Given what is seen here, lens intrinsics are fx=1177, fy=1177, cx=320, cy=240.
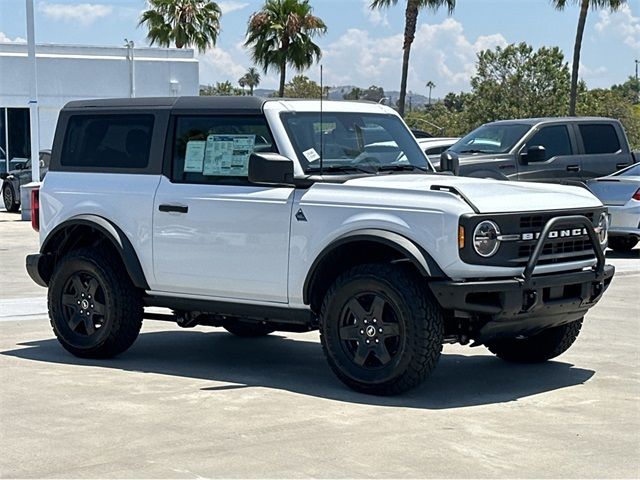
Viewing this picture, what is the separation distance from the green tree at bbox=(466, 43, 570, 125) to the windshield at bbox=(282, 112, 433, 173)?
54836mm

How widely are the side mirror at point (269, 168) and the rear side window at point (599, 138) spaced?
12534mm

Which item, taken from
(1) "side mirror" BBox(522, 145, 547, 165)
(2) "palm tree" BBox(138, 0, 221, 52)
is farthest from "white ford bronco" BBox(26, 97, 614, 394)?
(2) "palm tree" BBox(138, 0, 221, 52)

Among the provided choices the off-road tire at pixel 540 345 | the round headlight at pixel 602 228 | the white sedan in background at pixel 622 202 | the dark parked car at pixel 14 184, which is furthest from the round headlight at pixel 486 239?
the dark parked car at pixel 14 184

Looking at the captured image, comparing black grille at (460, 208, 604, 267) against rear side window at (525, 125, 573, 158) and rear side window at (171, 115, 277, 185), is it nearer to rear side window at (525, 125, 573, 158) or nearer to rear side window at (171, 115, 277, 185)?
rear side window at (171, 115, 277, 185)

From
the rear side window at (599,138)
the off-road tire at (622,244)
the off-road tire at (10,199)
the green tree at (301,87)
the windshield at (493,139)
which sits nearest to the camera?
the off-road tire at (622,244)

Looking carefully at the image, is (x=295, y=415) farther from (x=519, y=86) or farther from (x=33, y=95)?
(x=519, y=86)

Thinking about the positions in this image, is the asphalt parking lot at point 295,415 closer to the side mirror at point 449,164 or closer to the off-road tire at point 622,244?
the side mirror at point 449,164

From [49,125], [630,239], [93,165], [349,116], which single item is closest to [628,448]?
[349,116]

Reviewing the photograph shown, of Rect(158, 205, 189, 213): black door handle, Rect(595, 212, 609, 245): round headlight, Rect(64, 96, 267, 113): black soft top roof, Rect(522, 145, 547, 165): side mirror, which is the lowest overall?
Rect(595, 212, 609, 245): round headlight

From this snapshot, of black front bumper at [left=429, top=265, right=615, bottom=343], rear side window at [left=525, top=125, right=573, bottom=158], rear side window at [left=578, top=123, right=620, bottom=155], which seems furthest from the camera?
rear side window at [left=578, top=123, right=620, bottom=155]

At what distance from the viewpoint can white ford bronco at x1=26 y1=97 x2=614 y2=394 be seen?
7445 mm

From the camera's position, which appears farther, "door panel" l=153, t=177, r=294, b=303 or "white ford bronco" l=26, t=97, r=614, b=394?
"door panel" l=153, t=177, r=294, b=303

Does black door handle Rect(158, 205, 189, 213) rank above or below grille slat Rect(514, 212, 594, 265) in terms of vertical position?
above

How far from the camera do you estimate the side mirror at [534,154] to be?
18.4 meters
